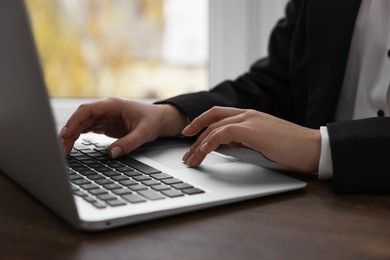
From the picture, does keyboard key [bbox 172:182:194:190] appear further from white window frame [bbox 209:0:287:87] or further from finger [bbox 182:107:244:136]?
white window frame [bbox 209:0:287:87]

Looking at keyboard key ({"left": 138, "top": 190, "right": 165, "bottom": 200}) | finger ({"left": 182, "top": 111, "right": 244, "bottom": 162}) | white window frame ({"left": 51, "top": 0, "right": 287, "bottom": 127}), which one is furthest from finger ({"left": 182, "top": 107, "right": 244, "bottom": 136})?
white window frame ({"left": 51, "top": 0, "right": 287, "bottom": 127})

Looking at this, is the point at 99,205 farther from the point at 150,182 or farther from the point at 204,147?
the point at 204,147

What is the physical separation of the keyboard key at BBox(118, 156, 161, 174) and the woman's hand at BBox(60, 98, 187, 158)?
0.05ft

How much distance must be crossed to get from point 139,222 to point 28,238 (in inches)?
4.1

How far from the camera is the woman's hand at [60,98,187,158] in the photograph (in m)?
0.84

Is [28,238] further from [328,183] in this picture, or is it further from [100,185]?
[328,183]

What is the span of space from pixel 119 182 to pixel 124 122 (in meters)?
0.31

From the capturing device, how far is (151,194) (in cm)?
59

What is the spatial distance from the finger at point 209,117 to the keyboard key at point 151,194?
235 mm

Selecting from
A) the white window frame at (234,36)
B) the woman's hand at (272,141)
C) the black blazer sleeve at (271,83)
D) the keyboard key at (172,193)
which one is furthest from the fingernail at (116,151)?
the white window frame at (234,36)

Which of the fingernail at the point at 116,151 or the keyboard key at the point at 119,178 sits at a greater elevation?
the keyboard key at the point at 119,178

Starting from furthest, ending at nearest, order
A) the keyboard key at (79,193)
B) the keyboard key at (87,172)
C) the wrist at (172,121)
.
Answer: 1. the wrist at (172,121)
2. the keyboard key at (87,172)
3. the keyboard key at (79,193)

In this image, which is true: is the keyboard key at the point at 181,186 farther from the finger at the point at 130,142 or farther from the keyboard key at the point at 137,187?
the finger at the point at 130,142

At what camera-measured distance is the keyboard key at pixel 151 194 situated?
1.91ft
